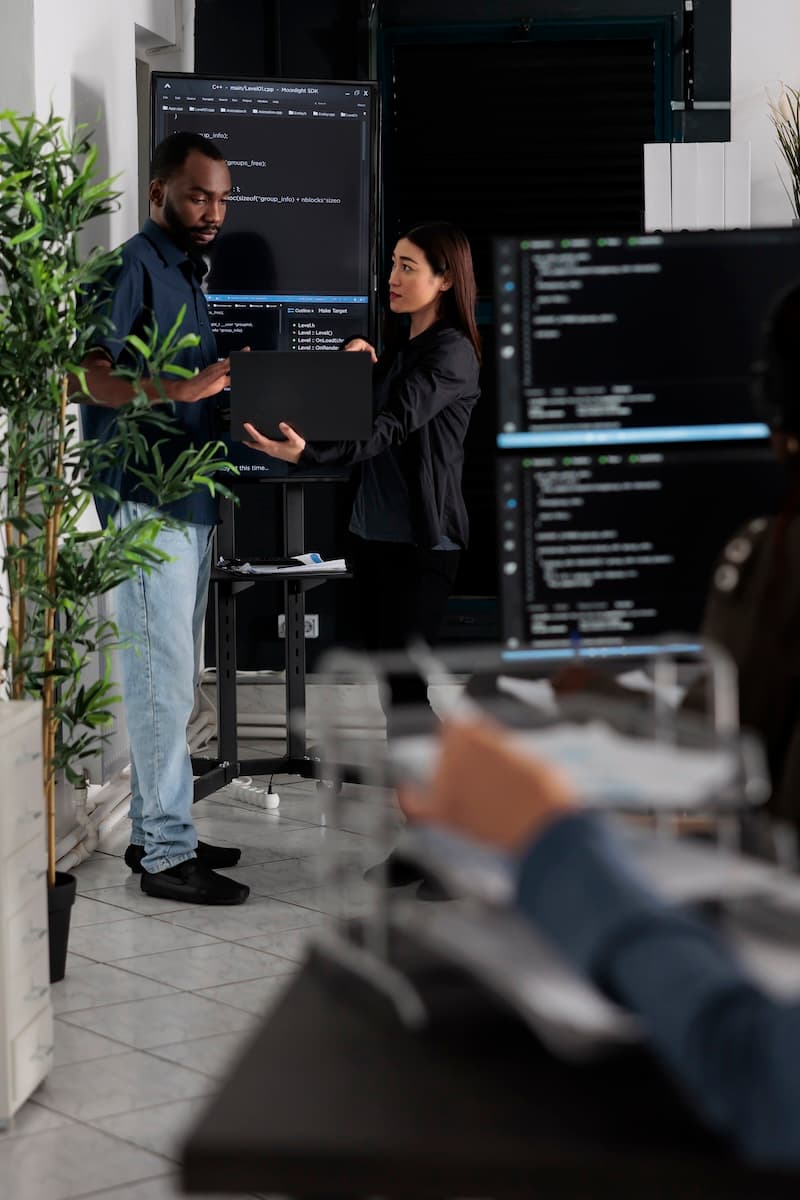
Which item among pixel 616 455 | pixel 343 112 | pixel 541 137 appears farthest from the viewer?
pixel 541 137

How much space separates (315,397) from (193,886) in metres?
1.25

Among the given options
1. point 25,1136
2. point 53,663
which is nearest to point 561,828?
point 25,1136

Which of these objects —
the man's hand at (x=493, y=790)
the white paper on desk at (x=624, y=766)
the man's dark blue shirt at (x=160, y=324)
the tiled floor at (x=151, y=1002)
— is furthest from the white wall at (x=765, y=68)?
the man's hand at (x=493, y=790)

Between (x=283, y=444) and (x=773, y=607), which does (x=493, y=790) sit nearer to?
(x=773, y=607)

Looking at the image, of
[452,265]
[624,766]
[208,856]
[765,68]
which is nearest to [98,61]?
[452,265]

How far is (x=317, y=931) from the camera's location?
11.3 feet

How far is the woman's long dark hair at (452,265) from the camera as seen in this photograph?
3.83 meters

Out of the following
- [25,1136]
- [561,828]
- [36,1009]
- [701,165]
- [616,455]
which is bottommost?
[25,1136]

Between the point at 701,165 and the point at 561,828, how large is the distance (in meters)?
4.39

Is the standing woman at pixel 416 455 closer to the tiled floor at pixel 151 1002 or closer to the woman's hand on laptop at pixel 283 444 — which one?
the woman's hand on laptop at pixel 283 444

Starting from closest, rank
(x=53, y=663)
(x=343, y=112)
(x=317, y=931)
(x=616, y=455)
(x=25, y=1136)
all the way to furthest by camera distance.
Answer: (x=616, y=455), (x=25, y=1136), (x=53, y=663), (x=317, y=931), (x=343, y=112)

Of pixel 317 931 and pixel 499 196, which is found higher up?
pixel 499 196

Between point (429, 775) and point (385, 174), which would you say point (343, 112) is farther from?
point (429, 775)

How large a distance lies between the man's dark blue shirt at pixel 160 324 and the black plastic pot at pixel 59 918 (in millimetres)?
910
